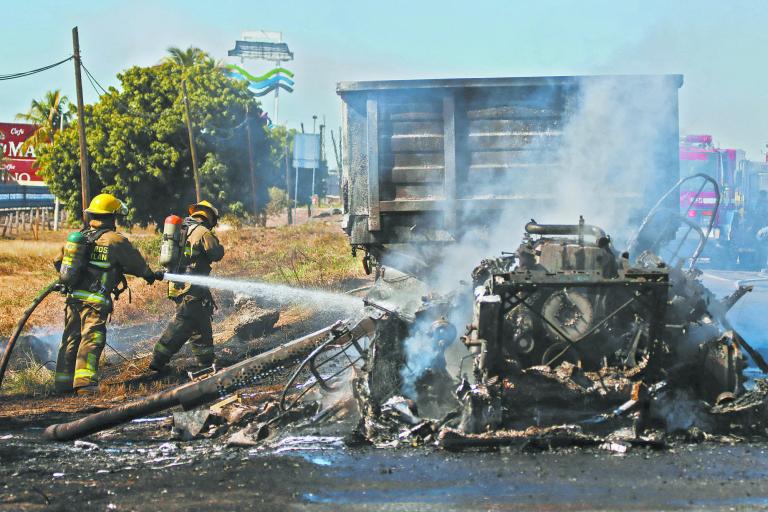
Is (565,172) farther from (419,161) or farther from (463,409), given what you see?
(463,409)

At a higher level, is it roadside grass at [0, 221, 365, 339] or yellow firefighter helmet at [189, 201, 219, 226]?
yellow firefighter helmet at [189, 201, 219, 226]

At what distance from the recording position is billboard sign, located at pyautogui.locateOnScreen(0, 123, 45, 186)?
49.9 meters

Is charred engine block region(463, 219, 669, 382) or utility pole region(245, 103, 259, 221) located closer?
charred engine block region(463, 219, 669, 382)

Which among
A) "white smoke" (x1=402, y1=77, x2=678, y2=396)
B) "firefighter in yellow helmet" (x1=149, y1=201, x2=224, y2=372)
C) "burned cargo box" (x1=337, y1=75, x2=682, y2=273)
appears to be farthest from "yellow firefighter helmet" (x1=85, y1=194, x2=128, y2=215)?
"white smoke" (x1=402, y1=77, x2=678, y2=396)

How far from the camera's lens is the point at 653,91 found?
7832 millimetres

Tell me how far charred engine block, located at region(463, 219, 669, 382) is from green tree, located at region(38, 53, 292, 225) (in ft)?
83.8

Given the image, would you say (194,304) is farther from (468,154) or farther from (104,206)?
(468,154)

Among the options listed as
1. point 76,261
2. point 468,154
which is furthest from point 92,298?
point 468,154

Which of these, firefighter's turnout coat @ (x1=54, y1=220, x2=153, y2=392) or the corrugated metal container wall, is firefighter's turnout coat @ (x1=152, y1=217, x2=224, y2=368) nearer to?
firefighter's turnout coat @ (x1=54, y1=220, x2=153, y2=392)

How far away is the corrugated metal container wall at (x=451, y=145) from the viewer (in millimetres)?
8008

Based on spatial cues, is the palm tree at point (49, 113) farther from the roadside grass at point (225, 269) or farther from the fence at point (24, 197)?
the roadside grass at point (225, 269)

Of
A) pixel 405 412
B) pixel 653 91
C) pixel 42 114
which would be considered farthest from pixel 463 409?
pixel 42 114

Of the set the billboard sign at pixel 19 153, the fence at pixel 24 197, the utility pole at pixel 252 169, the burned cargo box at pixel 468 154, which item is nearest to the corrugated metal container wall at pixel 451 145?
the burned cargo box at pixel 468 154

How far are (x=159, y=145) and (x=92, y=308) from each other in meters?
22.9
